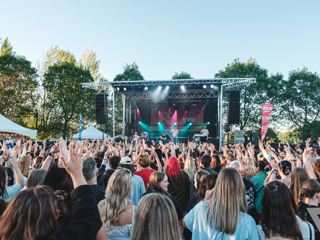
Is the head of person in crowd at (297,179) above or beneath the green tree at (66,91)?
beneath

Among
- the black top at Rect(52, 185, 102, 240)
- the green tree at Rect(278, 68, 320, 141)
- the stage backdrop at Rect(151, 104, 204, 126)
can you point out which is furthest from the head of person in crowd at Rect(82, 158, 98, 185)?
the green tree at Rect(278, 68, 320, 141)

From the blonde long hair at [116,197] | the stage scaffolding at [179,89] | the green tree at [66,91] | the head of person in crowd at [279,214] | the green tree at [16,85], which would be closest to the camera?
the head of person in crowd at [279,214]

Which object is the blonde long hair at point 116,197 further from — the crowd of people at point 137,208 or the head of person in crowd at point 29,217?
the head of person in crowd at point 29,217

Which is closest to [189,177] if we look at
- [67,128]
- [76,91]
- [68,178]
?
[68,178]

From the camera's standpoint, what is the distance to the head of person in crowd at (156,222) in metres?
1.33

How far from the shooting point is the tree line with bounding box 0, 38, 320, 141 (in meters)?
24.8

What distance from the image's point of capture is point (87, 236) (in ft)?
4.41

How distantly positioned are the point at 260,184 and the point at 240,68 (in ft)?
86.6

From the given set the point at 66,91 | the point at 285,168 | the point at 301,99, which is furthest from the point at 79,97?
the point at 285,168

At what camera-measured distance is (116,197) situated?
2.14 metres

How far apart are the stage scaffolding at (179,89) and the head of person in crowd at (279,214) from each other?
13132 mm

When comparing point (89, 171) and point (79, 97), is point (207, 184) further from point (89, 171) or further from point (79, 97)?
point (79, 97)

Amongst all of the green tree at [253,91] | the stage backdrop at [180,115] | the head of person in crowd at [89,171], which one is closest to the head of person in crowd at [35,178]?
the head of person in crowd at [89,171]

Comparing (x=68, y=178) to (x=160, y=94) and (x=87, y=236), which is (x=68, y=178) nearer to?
(x=87, y=236)
